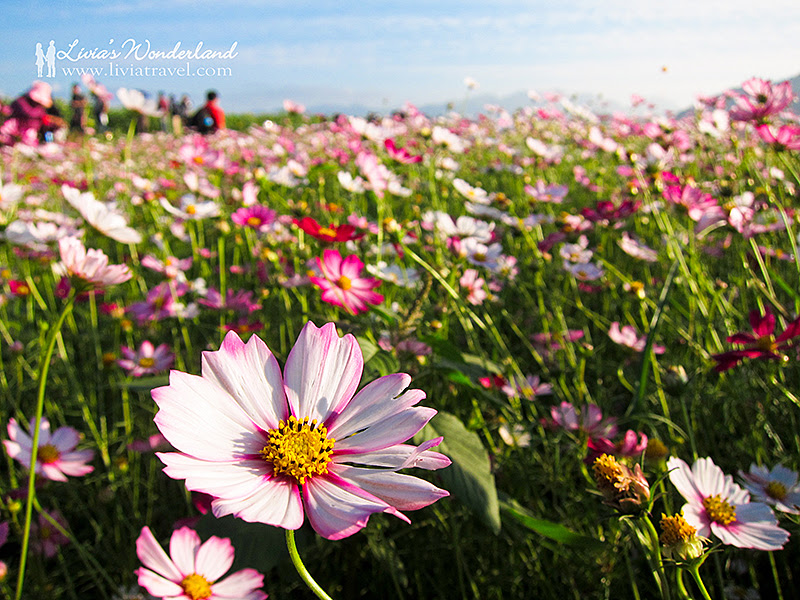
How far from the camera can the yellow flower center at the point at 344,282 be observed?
78 cm

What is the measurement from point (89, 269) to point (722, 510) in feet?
2.53

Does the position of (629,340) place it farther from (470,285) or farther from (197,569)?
(197,569)

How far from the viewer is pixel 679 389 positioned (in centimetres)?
78

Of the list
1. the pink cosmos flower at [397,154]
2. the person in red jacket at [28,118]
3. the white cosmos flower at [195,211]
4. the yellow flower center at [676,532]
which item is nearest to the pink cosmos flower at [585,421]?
Answer: the yellow flower center at [676,532]

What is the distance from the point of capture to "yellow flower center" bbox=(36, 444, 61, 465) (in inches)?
34.2

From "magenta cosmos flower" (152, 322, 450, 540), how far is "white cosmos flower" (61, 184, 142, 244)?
0.56m

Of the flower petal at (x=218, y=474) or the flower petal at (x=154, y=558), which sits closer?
the flower petal at (x=218, y=474)

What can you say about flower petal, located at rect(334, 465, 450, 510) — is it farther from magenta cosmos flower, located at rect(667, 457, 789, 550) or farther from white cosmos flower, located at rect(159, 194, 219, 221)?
white cosmos flower, located at rect(159, 194, 219, 221)

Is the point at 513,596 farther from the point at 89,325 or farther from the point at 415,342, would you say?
the point at 89,325


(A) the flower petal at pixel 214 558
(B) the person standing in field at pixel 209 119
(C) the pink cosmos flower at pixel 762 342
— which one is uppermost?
(B) the person standing in field at pixel 209 119

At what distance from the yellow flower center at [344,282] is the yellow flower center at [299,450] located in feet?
1.19

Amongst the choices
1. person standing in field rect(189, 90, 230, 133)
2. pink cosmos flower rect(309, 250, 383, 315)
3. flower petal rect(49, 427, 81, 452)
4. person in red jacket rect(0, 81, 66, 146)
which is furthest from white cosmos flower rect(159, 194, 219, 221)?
person standing in field rect(189, 90, 230, 133)

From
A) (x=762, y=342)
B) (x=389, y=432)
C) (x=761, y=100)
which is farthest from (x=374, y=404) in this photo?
(x=761, y=100)

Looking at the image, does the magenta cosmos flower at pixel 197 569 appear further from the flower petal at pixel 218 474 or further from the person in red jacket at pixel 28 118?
the person in red jacket at pixel 28 118
